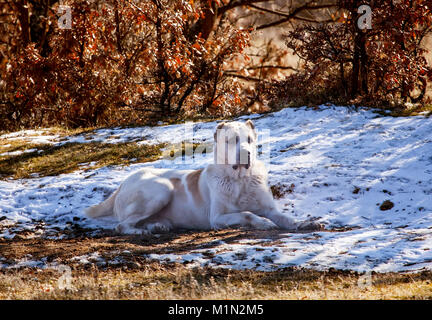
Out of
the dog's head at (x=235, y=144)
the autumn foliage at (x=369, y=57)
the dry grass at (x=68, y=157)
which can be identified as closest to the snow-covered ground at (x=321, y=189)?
the dry grass at (x=68, y=157)

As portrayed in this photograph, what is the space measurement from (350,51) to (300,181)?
4.28 metres

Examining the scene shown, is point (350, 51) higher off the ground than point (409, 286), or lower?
higher

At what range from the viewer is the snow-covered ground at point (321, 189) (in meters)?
4.91

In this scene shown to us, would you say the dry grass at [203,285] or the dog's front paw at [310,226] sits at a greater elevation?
the dry grass at [203,285]

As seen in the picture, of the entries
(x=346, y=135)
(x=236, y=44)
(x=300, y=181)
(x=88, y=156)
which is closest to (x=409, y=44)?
(x=346, y=135)

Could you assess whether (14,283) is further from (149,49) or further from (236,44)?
(236,44)

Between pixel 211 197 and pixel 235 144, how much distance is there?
80cm

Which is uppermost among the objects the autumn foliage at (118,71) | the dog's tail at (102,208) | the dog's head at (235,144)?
the autumn foliage at (118,71)

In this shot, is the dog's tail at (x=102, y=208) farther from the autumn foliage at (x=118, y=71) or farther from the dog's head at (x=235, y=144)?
the autumn foliage at (x=118, y=71)

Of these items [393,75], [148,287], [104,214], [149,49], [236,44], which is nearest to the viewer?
[148,287]

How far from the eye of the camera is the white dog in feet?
20.9

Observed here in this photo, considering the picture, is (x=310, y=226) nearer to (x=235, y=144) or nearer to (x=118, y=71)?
(x=235, y=144)

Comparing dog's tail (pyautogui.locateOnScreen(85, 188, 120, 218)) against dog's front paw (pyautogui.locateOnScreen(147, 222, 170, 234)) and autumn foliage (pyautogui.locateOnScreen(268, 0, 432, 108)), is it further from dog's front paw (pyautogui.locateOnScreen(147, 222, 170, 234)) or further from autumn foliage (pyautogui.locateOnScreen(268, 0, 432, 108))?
autumn foliage (pyautogui.locateOnScreen(268, 0, 432, 108))

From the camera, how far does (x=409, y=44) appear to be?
1123cm
